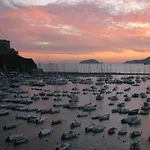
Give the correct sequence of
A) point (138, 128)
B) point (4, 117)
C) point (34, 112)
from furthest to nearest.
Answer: point (34, 112) < point (4, 117) < point (138, 128)

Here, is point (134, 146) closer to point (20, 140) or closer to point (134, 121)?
point (134, 121)

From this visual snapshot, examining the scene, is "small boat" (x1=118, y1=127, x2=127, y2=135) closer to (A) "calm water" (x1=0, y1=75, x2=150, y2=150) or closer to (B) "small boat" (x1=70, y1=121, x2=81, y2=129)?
(A) "calm water" (x1=0, y1=75, x2=150, y2=150)

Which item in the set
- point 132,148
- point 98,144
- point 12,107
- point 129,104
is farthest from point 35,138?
point 129,104

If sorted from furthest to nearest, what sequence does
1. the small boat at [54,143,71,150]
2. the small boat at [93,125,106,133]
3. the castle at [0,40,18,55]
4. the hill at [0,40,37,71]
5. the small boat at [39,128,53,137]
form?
1. the castle at [0,40,18,55]
2. the hill at [0,40,37,71]
3. the small boat at [93,125,106,133]
4. the small boat at [39,128,53,137]
5. the small boat at [54,143,71,150]

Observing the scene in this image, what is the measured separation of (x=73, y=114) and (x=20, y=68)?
221 ft

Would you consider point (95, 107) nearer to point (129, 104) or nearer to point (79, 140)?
point (129, 104)

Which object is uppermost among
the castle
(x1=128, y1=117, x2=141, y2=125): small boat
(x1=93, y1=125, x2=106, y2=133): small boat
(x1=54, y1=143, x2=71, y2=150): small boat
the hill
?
the castle

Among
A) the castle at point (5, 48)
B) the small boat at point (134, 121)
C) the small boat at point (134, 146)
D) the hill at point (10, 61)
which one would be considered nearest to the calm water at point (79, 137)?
the small boat at point (134, 121)

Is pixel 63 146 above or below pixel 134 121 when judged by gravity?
below

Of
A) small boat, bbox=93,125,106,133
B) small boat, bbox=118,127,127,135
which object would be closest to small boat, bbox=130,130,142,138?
small boat, bbox=118,127,127,135

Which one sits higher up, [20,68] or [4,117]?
[20,68]

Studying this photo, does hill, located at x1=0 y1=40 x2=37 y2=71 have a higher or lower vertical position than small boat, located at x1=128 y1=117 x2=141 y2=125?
higher

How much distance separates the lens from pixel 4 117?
35.2m

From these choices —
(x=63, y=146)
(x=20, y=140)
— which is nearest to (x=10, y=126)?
(x=20, y=140)
